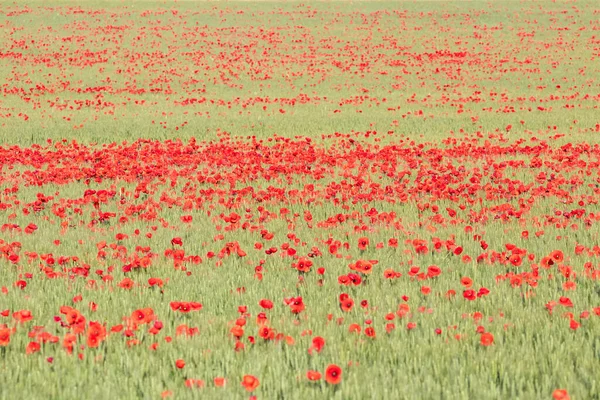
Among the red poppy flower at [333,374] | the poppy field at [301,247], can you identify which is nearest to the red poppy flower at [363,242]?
the poppy field at [301,247]

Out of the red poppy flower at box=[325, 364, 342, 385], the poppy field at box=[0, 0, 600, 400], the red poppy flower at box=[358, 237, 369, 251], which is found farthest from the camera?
the red poppy flower at box=[358, 237, 369, 251]

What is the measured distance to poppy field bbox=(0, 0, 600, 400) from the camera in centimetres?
400

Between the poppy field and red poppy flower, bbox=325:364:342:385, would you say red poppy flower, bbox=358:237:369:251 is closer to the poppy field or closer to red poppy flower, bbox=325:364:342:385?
the poppy field

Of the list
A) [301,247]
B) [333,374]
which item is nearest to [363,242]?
[301,247]

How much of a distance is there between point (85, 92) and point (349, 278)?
2461 cm

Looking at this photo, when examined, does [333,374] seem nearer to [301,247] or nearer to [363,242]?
[363,242]

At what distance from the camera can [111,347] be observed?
14.5 ft

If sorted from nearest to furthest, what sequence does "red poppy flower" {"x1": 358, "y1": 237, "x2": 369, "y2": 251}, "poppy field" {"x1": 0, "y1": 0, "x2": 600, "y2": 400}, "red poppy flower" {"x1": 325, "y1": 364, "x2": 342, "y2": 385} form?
"red poppy flower" {"x1": 325, "y1": 364, "x2": 342, "y2": 385} < "poppy field" {"x1": 0, "y1": 0, "x2": 600, "y2": 400} < "red poppy flower" {"x1": 358, "y1": 237, "x2": 369, "y2": 251}

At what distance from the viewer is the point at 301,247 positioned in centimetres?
722

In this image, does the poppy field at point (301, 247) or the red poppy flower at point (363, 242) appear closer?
the poppy field at point (301, 247)

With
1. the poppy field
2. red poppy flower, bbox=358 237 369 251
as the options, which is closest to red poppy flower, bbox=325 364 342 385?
the poppy field

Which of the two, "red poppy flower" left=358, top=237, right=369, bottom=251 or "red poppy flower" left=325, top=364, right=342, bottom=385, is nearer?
"red poppy flower" left=325, top=364, right=342, bottom=385

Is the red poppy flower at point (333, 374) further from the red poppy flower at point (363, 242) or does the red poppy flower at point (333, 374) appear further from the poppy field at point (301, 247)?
the red poppy flower at point (363, 242)

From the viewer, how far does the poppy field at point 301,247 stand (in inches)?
157
